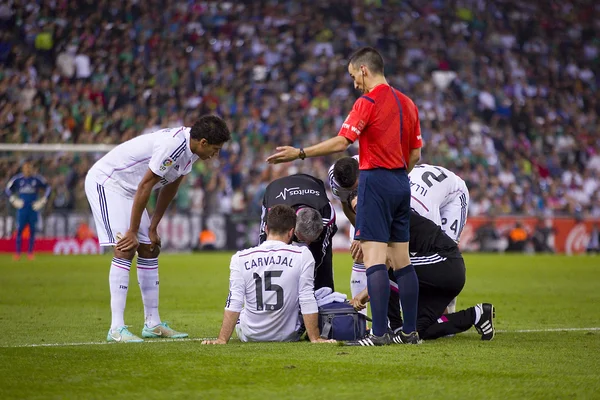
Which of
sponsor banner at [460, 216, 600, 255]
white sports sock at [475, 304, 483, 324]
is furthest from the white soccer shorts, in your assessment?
sponsor banner at [460, 216, 600, 255]

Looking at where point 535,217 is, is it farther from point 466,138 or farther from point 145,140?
point 145,140

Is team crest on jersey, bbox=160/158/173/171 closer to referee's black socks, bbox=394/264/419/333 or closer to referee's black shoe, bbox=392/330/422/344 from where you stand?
referee's black socks, bbox=394/264/419/333

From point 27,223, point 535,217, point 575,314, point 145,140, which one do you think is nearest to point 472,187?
point 535,217

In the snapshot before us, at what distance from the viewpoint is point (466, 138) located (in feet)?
97.6

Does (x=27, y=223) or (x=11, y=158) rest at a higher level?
(x=11, y=158)

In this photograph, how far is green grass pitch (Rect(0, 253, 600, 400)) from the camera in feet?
16.7

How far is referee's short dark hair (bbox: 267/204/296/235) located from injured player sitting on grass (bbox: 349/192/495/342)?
1.01 meters

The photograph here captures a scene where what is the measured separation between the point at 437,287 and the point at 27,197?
51.7 ft

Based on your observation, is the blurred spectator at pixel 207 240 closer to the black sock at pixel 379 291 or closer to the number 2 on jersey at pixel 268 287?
the number 2 on jersey at pixel 268 287

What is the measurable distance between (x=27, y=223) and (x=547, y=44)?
69.0ft

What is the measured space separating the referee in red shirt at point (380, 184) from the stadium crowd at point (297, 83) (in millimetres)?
17908

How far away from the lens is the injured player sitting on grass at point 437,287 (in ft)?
25.8

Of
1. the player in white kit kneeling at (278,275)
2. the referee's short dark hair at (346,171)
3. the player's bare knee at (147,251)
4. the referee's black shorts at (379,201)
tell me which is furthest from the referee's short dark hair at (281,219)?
the player's bare knee at (147,251)

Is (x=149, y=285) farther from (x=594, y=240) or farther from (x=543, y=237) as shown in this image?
(x=594, y=240)
